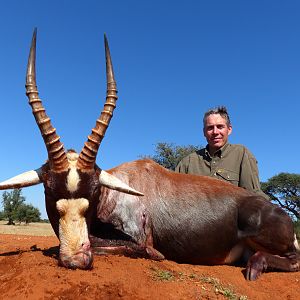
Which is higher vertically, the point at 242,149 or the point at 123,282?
the point at 242,149

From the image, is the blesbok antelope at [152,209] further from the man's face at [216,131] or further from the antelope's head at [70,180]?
the man's face at [216,131]

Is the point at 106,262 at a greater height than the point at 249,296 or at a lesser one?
greater

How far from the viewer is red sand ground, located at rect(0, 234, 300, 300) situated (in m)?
3.69

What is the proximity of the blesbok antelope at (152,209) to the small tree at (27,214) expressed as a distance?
50421 millimetres

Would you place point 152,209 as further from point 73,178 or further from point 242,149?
point 242,149

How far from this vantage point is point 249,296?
4.33m

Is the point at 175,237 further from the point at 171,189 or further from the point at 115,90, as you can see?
the point at 115,90

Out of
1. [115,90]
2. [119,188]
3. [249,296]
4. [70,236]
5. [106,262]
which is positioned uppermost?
[115,90]

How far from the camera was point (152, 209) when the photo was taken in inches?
222

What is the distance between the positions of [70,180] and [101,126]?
2.61 feet

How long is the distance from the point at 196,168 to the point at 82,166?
363cm

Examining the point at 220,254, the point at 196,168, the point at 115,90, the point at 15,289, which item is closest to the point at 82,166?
the point at 115,90

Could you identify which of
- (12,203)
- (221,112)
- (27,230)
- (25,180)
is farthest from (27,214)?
(25,180)

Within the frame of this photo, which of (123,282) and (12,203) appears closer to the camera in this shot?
(123,282)
